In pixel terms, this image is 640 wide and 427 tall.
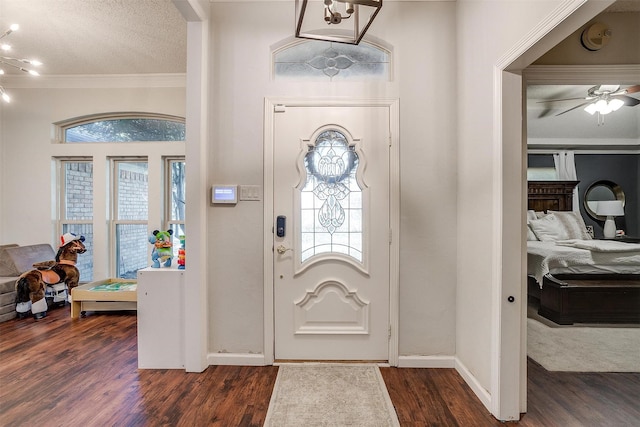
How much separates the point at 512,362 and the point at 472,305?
0.44m

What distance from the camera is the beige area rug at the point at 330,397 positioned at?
183cm

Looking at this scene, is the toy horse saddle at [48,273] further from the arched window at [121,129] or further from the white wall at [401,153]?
the white wall at [401,153]

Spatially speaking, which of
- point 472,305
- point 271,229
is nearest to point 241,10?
point 271,229

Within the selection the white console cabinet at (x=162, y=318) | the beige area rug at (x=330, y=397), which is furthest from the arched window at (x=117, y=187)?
the beige area rug at (x=330, y=397)

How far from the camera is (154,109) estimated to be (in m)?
4.22

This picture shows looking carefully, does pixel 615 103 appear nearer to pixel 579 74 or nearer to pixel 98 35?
pixel 579 74

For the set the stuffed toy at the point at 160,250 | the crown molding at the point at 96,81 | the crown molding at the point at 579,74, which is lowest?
the stuffed toy at the point at 160,250

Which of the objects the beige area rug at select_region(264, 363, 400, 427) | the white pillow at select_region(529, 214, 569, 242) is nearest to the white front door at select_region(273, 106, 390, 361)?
the beige area rug at select_region(264, 363, 400, 427)

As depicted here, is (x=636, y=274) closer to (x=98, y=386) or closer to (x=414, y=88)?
(x=414, y=88)

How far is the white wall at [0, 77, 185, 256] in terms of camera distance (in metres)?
4.22

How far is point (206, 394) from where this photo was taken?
2094 millimetres

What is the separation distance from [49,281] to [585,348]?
19.2 feet

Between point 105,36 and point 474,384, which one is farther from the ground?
point 105,36

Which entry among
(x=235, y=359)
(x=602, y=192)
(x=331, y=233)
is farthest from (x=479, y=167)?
(x=602, y=192)
